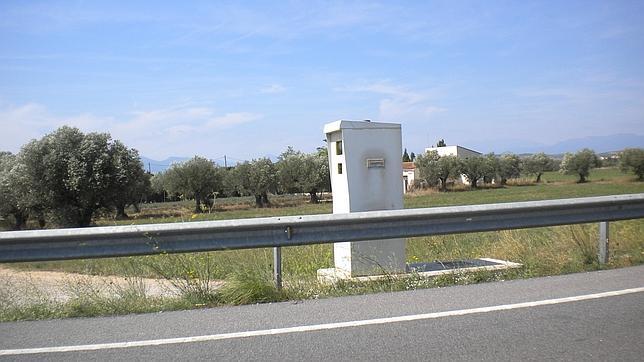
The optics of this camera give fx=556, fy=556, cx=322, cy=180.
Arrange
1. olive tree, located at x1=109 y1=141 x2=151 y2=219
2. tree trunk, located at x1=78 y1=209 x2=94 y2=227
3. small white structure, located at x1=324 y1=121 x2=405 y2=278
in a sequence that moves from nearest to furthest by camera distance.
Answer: small white structure, located at x1=324 y1=121 x2=405 y2=278 < tree trunk, located at x1=78 y1=209 x2=94 y2=227 < olive tree, located at x1=109 y1=141 x2=151 y2=219

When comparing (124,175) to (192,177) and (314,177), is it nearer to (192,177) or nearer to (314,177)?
(192,177)

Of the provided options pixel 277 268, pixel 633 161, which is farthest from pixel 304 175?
pixel 277 268

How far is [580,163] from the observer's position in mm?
85438

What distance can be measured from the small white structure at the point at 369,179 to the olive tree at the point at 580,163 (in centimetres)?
8590

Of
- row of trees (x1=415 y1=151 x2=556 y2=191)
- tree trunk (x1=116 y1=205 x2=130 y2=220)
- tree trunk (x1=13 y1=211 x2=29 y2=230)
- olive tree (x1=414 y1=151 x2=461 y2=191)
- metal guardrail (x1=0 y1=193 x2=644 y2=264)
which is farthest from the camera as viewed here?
row of trees (x1=415 y1=151 x2=556 y2=191)

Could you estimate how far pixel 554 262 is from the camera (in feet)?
24.9

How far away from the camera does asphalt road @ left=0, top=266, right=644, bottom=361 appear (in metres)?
4.45

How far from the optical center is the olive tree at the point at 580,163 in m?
85.5

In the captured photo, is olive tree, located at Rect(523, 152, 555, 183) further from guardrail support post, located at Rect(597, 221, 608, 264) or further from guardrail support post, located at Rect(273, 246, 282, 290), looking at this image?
guardrail support post, located at Rect(273, 246, 282, 290)

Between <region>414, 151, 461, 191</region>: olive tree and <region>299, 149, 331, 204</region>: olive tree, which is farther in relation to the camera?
<region>414, 151, 461, 191</region>: olive tree

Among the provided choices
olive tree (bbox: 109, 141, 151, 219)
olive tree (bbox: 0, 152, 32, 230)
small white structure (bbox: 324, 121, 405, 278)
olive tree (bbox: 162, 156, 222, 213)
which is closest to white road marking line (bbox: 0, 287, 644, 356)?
small white structure (bbox: 324, 121, 405, 278)

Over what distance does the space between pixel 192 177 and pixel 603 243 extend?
57.4 m

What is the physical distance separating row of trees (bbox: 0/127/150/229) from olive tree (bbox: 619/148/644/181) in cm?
6442

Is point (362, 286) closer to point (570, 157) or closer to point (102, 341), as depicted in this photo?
point (102, 341)
